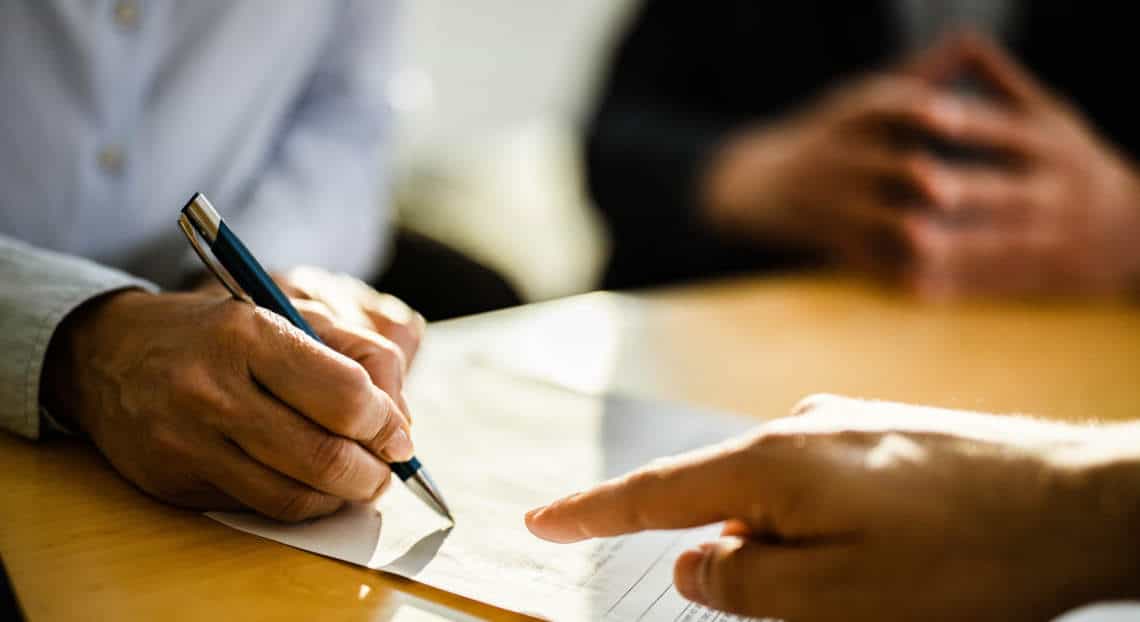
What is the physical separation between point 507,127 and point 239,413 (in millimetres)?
2010

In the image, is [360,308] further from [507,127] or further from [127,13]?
[507,127]

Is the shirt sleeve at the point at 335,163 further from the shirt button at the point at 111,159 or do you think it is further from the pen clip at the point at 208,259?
the pen clip at the point at 208,259

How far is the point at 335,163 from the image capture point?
3.18ft

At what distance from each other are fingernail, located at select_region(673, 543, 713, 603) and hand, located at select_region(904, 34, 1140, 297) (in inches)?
29.3

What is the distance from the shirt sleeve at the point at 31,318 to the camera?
507 millimetres

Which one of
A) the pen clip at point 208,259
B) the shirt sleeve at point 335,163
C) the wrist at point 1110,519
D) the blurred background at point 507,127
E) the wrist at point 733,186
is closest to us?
the wrist at point 1110,519

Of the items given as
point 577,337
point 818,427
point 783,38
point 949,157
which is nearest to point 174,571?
point 818,427

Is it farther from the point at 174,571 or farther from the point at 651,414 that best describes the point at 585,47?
the point at 174,571

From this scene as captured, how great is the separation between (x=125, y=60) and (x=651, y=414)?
0.51 m

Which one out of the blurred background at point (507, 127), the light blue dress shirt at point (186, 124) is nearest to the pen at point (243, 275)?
the light blue dress shirt at point (186, 124)

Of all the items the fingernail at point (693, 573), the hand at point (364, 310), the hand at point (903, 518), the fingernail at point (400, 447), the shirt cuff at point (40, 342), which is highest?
the hand at point (903, 518)

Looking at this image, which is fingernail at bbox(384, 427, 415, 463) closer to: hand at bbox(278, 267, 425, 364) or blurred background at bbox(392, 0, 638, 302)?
hand at bbox(278, 267, 425, 364)

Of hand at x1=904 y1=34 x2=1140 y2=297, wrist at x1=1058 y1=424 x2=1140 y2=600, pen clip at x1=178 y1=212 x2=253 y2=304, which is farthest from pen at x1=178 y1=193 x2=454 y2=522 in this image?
hand at x1=904 y1=34 x2=1140 y2=297

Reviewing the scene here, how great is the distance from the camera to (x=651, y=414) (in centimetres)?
66
